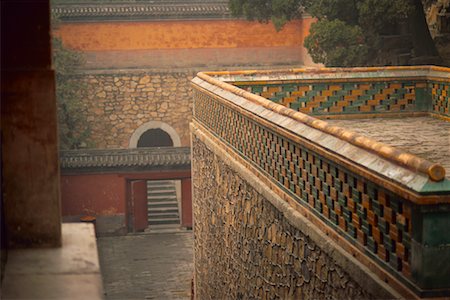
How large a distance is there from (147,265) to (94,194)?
3.25 metres

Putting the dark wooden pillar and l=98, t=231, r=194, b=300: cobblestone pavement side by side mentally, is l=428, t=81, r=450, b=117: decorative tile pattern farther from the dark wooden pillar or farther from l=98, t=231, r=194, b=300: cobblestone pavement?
l=98, t=231, r=194, b=300: cobblestone pavement

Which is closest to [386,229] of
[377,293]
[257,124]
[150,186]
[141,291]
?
[377,293]

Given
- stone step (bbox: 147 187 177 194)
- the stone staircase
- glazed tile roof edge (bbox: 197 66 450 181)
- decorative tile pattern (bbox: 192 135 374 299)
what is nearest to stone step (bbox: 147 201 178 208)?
the stone staircase

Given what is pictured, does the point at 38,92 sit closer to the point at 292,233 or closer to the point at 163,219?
the point at 292,233

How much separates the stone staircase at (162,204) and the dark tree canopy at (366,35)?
18.6 ft

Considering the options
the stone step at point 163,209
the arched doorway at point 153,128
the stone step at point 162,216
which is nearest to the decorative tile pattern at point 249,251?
the stone step at point 162,216

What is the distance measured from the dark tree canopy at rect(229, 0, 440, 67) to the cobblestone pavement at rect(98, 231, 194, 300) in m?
4.77

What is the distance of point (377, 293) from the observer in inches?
147

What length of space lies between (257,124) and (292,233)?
1.20m

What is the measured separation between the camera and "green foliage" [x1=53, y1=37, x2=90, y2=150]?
23.0m

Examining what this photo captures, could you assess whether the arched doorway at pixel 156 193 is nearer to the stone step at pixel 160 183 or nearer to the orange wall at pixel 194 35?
the stone step at pixel 160 183

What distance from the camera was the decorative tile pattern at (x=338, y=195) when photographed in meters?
3.64

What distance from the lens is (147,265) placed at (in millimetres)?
17859

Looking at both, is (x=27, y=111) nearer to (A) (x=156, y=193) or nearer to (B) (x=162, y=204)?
(B) (x=162, y=204)
